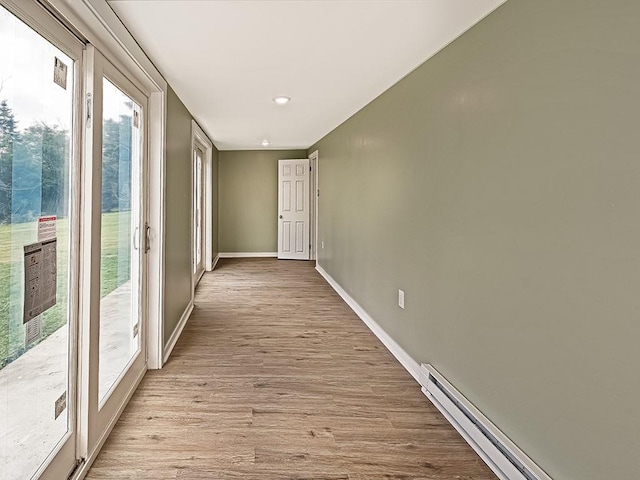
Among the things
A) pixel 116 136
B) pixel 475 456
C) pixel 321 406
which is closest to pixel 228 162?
pixel 116 136

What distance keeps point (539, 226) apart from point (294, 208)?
624 cm

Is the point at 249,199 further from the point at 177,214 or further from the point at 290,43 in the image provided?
the point at 290,43

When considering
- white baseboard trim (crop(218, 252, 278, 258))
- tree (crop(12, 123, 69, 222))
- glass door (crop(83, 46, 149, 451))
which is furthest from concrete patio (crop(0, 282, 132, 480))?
white baseboard trim (crop(218, 252, 278, 258))

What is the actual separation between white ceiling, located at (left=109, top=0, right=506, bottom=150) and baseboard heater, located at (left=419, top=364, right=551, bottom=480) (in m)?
2.00

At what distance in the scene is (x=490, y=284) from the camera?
1885 millimetres

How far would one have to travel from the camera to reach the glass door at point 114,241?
1.79 m

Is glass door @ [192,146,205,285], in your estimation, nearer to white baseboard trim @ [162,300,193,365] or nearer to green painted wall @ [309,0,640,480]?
white baseboard trim @ [162,300,193,365]

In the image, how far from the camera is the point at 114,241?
2205 millimetres

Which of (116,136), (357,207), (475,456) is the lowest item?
(475,456)

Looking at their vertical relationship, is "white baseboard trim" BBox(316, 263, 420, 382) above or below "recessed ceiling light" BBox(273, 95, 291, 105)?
below

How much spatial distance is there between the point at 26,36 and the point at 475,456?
2.56 m

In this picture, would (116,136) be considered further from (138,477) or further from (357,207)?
(357,207)

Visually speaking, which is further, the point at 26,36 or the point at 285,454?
the point at 285,454

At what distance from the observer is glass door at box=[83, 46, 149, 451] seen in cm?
179
